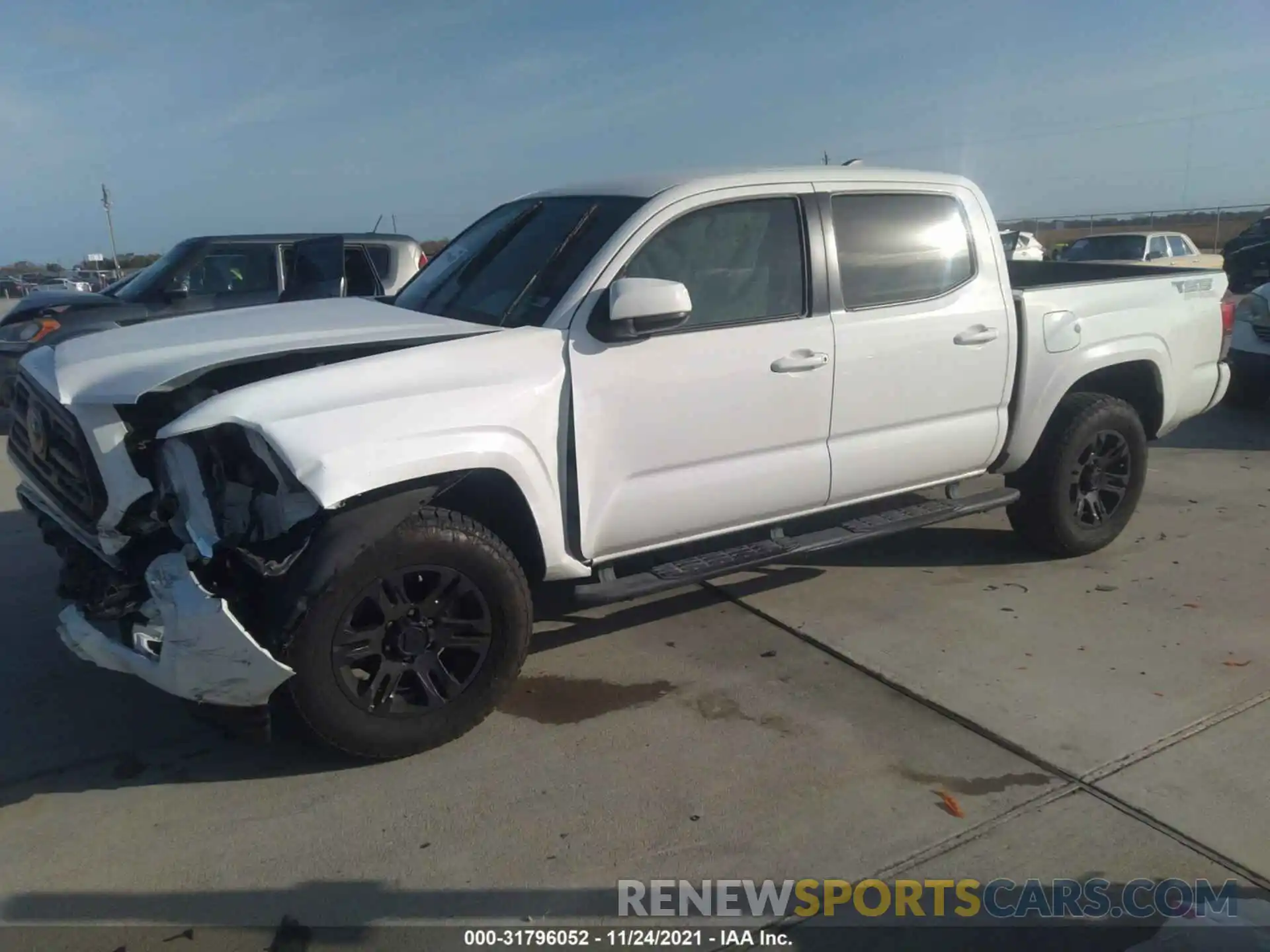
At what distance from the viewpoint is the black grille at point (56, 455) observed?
3.38m

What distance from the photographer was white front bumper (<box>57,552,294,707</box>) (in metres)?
3.14

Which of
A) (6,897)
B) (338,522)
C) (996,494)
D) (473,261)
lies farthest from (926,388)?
(6,897)

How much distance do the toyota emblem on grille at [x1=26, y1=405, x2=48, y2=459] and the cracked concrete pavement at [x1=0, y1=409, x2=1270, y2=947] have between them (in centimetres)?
102

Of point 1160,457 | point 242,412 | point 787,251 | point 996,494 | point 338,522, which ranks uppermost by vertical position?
point 787,251

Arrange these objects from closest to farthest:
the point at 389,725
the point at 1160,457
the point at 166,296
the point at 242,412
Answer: the point at 242,412, the point at 389,725, the point at 1160,457, the point at 166,296

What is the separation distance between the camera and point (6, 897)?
9.59ft

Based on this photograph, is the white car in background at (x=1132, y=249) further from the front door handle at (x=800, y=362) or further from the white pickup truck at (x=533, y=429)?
the front door handle at (x=800, y=362)

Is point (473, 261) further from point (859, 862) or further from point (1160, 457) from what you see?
point (1160, 457)

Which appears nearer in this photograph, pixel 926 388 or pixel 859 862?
pixel 859 862

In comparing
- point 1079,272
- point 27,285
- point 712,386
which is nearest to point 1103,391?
point 1079,272

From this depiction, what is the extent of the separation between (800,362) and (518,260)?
1.26 meters

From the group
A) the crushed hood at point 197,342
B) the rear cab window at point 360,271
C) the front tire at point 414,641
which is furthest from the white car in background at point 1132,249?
the front tire at point 414,641

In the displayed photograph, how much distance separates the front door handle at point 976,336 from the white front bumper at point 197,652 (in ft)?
10.7

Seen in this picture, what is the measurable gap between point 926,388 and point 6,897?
391 centimetres
